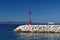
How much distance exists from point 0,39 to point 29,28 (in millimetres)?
15272

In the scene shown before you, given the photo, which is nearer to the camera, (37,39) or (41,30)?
(37,39)

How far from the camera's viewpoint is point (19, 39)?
45.3m

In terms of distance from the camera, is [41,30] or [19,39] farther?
[41,30]

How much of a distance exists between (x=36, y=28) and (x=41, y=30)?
133cm

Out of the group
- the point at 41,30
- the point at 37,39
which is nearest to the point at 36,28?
the point at 41,30

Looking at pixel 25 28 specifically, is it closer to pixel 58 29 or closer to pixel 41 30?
pixel 41 30

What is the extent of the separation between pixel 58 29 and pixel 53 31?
1304mm

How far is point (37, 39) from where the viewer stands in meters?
45.3

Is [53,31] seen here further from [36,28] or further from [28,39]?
[28,39]

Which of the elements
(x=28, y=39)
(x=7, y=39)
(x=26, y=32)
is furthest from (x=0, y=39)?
(x=26, y=32)

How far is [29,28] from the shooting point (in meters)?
59.9

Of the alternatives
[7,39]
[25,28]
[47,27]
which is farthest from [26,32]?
[7,39]

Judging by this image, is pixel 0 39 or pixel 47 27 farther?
pixel 47 27

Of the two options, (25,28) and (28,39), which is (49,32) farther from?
(28,39)
